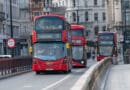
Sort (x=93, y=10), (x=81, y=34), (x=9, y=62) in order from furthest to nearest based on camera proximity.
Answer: (x=93, y=10), (x=81, y=34), (x=9, y=62)

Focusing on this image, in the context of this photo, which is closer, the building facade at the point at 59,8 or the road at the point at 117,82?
the road at the point at 117,82

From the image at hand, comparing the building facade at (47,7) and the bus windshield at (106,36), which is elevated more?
the building facade at (47,7)

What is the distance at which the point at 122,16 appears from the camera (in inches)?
4656

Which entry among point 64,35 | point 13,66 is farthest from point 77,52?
point 64,35

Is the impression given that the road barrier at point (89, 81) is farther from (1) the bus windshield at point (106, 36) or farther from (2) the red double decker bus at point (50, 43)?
(1) the bus windshield at point (106, 36)

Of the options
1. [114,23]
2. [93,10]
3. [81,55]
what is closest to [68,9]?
[93,10]

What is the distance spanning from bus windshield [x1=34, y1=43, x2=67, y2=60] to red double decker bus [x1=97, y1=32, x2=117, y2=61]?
29.2 metres

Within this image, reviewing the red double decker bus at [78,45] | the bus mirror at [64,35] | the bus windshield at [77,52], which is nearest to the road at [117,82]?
the bus mirror at [64,35]

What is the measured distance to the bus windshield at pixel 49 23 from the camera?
41.9 metres

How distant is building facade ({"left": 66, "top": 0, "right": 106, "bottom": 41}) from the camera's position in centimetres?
14650

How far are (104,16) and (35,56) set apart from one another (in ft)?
356

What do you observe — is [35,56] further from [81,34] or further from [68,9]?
[68,9]

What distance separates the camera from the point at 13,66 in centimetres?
4784

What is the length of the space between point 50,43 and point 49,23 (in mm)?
1387
